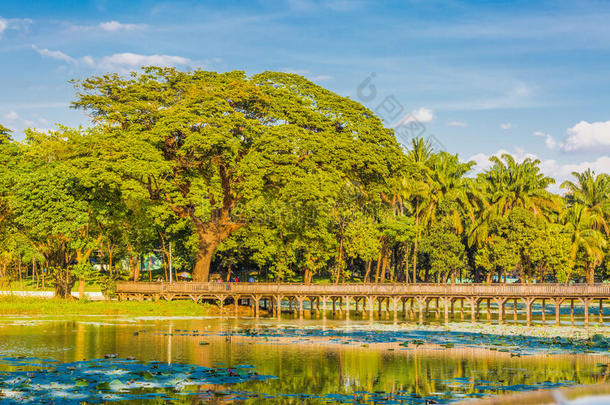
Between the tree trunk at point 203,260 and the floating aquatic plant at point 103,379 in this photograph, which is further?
the tree trunk at point 203,260

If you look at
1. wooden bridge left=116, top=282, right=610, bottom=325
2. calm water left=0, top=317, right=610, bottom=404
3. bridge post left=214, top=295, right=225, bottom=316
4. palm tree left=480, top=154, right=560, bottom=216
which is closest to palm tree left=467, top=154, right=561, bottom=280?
palm tree left=480, top=154, right=560, bottom=216

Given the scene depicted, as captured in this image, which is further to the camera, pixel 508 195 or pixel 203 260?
pixel 508 195

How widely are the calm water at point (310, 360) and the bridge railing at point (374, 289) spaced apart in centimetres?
1204

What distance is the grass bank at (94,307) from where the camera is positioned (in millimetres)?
47106

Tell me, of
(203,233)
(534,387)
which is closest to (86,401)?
(534,387)

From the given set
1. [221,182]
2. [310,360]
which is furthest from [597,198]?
[310,360]

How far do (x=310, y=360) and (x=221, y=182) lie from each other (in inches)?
1214

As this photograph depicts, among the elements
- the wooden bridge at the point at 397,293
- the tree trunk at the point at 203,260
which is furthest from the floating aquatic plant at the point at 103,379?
the tree trunk at the point at 203,260

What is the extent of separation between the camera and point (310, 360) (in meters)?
24.8

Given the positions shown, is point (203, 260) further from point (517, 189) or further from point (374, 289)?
point (517, 189)

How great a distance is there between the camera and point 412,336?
34781 millimetres

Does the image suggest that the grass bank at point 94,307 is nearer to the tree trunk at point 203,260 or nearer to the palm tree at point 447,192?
the tree trunk at point 203,260

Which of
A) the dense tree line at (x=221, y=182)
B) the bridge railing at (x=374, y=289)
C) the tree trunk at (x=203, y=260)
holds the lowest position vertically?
the bridge railing at (x=374, y=289)

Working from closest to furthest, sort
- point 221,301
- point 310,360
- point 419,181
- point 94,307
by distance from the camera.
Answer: point 310,360
point 94,307
point 221,301
point 419,181
